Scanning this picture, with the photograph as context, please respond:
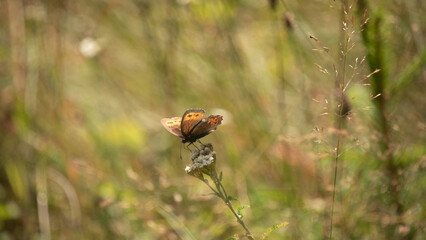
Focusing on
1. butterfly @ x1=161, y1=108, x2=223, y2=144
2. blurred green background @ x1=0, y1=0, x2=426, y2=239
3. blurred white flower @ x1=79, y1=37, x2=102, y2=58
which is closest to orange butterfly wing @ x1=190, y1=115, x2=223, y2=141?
butterfly @ x1=161, y1=108, x2=223, y2=144

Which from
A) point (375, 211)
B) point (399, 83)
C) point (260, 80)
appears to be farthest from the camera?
point (260, 80)

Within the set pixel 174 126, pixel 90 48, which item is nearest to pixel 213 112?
pixel 90 48

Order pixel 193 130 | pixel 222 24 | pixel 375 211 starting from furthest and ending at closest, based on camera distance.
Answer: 1. pixel 222 24
2. pixel 375 211
3. pixel 193 130

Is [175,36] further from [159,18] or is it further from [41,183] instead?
[41,183]

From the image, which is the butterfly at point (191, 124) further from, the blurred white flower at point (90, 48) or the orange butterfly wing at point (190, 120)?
the blurred white flower at point (90, 48)

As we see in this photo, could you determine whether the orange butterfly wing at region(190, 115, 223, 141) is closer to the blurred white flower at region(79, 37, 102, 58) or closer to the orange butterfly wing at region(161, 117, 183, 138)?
the orange butterfly wing at region(161, 117, 183, 138)

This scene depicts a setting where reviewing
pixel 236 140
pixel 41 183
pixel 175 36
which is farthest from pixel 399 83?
pixel 41 183
